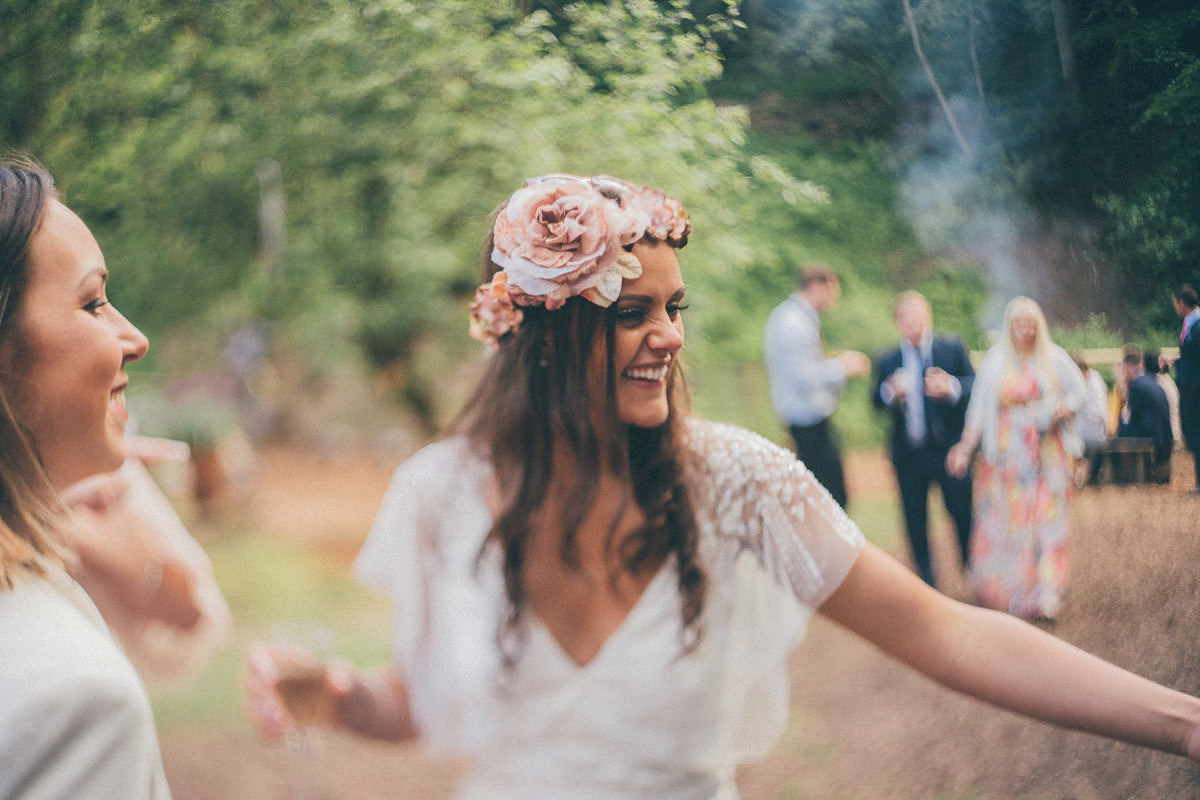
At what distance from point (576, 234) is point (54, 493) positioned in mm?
797

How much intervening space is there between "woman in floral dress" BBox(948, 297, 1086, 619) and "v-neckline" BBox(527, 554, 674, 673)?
68cm

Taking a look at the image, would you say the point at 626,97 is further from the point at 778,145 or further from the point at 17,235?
the point at 17,235

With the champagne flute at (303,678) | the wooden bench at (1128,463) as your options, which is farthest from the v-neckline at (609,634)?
the wooden bench at (1128,463)

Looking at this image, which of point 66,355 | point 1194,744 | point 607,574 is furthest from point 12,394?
point 1194,744

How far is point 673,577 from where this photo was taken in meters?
1.36

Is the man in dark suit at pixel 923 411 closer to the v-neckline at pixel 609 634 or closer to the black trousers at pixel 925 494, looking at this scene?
the black trousers at pixel 925 494

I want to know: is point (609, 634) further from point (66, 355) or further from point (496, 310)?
point (66, 355)

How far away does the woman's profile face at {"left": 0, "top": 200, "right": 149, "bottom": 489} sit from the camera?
1.15 meters

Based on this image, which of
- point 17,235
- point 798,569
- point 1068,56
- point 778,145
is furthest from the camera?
point 778,145

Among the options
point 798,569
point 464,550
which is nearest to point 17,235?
point 464,550

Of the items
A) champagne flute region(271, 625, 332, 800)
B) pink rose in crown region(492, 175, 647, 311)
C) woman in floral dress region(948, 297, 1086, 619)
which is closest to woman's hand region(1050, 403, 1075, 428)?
woman in floral dress region(948, 297, 1086, 619)

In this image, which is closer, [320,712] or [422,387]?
[320,712]

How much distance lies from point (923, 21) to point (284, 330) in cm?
372

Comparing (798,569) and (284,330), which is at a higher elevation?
(798,569)
